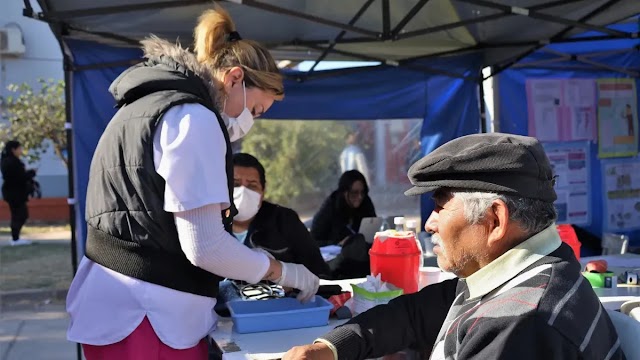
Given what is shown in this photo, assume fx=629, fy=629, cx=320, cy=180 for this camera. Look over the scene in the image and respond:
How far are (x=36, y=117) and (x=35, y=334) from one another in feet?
25.5

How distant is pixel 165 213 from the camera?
5.31ft

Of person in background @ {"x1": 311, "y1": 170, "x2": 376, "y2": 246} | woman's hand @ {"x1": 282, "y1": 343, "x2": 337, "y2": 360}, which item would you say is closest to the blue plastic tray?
woman's hand @ {"x1": 282, "y1": 343, "x2": 337, "y2": 360}

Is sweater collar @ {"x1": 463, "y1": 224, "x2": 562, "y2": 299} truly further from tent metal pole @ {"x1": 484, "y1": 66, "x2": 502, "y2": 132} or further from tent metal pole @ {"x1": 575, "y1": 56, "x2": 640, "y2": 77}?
tent metal pole @ {"x1": 575, "y1": 56, "x2": 640, "y2": 77}

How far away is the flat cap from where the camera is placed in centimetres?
118

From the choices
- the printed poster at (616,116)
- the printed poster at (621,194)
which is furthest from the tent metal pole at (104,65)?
the printed poster at (621,194)

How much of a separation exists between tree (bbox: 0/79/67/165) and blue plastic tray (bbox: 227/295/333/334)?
37.0ft

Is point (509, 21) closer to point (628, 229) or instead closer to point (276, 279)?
point (628, 229)

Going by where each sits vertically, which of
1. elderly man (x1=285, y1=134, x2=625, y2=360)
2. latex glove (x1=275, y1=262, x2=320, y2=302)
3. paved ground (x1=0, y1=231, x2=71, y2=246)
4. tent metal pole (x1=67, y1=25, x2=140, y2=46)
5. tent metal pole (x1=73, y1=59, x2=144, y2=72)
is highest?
tent metal pole (x1=67, y1=25, x2=140, y2=46)

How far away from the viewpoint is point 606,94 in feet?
18.1

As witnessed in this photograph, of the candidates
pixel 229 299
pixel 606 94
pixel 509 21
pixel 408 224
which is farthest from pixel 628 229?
pixel 229 299

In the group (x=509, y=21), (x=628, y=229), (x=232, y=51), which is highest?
(x=509, y=21)

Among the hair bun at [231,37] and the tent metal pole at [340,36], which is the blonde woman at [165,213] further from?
the tent metal pole at [340,36]

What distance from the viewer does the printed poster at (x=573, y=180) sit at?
5.40 m

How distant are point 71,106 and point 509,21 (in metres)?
2.97
